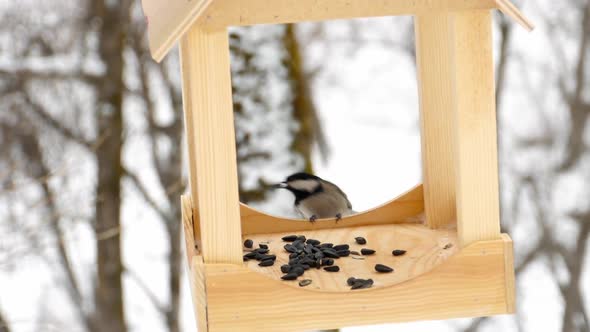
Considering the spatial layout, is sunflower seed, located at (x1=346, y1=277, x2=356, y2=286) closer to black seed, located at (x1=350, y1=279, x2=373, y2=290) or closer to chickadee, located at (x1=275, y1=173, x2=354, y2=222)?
black seed, located at (x1=350, y1=279, x2=373, y2=290)

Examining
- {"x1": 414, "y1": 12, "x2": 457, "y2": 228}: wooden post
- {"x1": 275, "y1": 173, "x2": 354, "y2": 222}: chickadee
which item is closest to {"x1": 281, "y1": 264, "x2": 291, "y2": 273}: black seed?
{"x1": 414, "y1": 12, "x2": 457, "y2": 228}: wooden post

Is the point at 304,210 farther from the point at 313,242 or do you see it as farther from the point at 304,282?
the point at 304,282

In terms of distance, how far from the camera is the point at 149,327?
15.7ft

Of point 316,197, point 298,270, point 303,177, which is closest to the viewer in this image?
point 298,270

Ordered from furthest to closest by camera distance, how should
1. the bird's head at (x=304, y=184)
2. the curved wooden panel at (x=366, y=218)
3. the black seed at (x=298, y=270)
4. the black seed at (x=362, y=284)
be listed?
the bird's head at (x=304, y=184) → the curved wooden panel at (x=366, y=218) → the black seed at (x=298, y=270) → the black seed at (x=362, y=284)

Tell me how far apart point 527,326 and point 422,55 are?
320cm

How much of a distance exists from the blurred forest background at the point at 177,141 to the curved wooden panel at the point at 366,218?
5.45ft

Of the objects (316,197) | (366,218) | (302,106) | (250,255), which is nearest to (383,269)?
(250,255)

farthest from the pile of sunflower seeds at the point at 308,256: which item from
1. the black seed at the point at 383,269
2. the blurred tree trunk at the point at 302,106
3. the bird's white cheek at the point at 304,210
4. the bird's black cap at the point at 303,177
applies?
the blurred tree trunk at the point at 302,106

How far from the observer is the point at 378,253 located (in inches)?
75.4

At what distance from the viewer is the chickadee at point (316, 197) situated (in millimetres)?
2656

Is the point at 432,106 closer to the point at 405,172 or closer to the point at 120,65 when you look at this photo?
the point at 405,172

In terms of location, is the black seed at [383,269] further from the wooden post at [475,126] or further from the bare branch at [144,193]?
the bare branch at [144,193]

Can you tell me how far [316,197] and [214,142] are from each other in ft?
3.99
